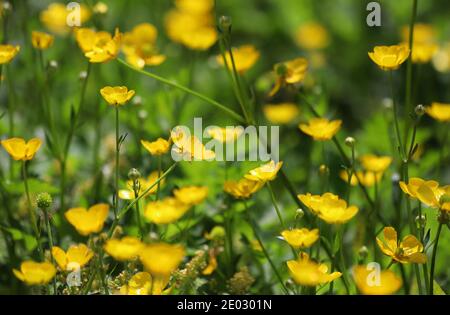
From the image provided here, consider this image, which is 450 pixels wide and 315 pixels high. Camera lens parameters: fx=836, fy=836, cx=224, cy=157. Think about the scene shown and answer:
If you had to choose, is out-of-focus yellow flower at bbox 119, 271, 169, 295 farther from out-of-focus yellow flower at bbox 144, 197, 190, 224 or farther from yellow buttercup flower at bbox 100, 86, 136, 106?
yellow buttercup flower at bbox 100, 86, 136, 106

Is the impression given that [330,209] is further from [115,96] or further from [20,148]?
[20,148]

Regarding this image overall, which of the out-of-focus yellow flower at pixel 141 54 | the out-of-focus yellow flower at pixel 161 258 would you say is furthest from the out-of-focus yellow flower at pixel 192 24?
the out-of-focus yellow flower at pixel 161 258

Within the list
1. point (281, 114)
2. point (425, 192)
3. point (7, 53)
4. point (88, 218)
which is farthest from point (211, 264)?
point (281, 114)

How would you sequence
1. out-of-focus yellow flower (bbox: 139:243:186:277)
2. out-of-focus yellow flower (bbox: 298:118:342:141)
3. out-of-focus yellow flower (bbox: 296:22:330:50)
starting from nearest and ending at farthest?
1. out-of-focus yellow flower (bbox: 139:243:186:277)
2. out-of-focus yellow flower (bbox: 298:118:342:141)
3. out-of-focus yellow flower (bbox: 296:22:330:50)

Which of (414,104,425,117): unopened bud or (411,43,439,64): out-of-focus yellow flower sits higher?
(414,104,425,117): unopened bud

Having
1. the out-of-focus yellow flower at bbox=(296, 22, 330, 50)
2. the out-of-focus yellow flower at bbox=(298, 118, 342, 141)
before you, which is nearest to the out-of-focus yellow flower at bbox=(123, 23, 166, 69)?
the out-of-focus yellow flower at bbox=(298, 118, 342, 141)

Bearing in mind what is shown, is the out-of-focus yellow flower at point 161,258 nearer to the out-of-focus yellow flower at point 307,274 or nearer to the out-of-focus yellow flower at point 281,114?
the out-of-focus yellow flower at point 307,274

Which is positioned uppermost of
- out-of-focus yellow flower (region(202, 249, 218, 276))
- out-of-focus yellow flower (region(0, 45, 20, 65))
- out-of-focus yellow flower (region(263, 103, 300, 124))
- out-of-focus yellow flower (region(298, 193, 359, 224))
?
out-of-focus yellow flower (region(0, 45, 20, 65))

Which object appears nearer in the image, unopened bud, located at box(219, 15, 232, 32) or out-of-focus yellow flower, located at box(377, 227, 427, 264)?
out-of-focus yellow flower, located at box(377, 227, 427, 264)
